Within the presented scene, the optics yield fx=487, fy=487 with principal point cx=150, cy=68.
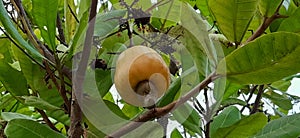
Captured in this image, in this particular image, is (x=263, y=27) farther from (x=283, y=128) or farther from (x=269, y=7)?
(x=283, y=128)

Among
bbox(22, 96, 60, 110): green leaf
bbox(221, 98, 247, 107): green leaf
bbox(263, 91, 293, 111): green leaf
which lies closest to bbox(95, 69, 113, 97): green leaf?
bbox(22, 96, 60, 110): green leaf

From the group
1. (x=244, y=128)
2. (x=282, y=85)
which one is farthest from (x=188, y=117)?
(x=282, y=85)

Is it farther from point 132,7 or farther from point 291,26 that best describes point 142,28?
point 291,26

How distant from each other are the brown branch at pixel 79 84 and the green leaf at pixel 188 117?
18 centimetres

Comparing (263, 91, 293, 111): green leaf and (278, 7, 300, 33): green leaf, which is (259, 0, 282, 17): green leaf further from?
(263, 91, 293, 111): green leaf

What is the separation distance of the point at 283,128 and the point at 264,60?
0.17m

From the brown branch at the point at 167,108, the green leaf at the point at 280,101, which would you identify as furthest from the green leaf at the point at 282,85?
the brown branch at the point at 167,108

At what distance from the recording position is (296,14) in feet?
1.92

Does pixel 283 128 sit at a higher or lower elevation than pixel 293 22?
lower

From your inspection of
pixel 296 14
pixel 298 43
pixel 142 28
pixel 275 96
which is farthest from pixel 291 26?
pixel 275 96

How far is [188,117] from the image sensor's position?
0.74 m

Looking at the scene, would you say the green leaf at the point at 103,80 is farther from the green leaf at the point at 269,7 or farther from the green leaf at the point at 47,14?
the green leaf at the point at 269,7

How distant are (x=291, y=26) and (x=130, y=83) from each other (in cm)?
21

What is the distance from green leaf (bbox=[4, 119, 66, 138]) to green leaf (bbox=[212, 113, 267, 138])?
237mm
